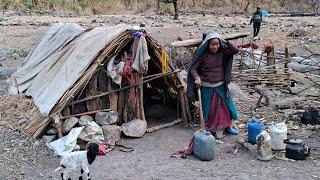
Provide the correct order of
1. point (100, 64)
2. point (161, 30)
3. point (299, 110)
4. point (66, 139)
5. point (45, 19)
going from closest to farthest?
1. point (66, 139)
2. point (100, 64)
3. point (299, 110)
4. point (161, 30)
5. point (45, 19)

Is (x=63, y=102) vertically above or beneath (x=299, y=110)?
above

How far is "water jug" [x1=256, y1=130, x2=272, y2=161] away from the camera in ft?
20.1

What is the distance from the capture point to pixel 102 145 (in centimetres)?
663

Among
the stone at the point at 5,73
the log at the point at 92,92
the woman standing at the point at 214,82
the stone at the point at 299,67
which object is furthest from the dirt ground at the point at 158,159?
the stone at the point at 299,67

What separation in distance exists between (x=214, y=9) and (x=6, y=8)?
14.8 meters

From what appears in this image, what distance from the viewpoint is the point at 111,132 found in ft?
22.7

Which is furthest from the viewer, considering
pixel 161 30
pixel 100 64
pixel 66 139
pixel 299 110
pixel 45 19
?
pixel 45 19

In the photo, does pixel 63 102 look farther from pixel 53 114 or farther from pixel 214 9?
pixel 214 9

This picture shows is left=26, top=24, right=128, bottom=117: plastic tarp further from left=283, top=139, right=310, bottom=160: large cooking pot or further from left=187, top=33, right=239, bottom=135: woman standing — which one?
left=283, top=139, right=310, bottom=160: large cooking pot

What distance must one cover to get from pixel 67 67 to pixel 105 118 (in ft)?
3.71

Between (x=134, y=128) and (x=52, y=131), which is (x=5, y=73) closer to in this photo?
(x=52, y=131)

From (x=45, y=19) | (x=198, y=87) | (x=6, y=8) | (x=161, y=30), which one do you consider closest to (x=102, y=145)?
(x=198, y=87)

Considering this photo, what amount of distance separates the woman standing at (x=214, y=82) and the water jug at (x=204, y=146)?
2.84 feet

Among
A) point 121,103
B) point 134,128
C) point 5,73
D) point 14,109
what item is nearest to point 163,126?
point 134,128
